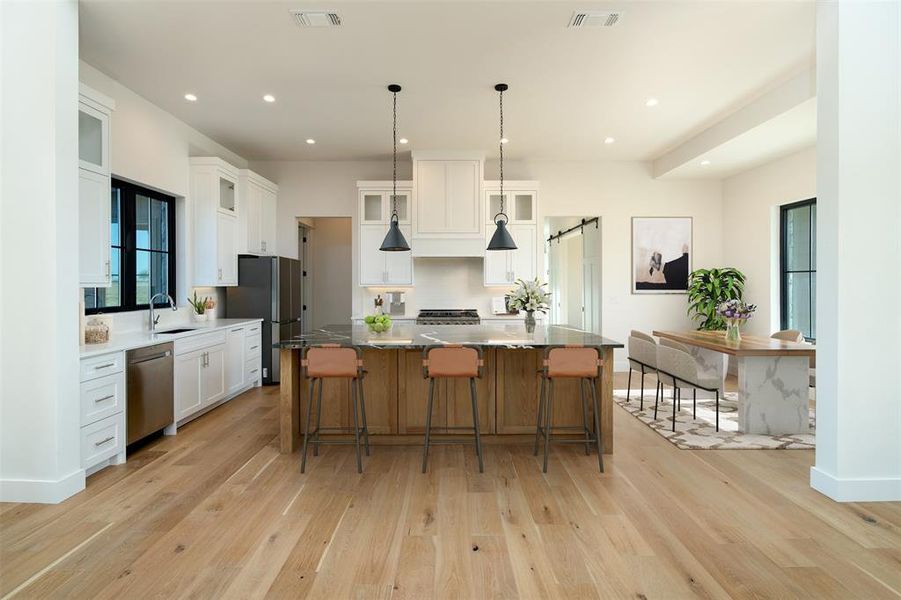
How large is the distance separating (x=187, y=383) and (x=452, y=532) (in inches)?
122

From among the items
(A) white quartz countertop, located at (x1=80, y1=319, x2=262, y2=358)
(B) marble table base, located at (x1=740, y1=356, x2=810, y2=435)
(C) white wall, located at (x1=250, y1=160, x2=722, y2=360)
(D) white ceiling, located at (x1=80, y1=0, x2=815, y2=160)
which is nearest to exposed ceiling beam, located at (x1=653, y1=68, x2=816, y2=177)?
(D) white ceiling, located at (x1=80, y1=0, x2=815, y2=160)

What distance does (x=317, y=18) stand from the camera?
10.8ft

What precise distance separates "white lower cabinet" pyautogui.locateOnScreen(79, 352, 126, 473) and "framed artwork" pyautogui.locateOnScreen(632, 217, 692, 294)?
20.9 ft

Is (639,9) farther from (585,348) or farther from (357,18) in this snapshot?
(585,348)

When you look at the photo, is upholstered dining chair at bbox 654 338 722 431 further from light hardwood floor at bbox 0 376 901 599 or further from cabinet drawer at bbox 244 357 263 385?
cabinet drawer at bbox 244 357 263 385

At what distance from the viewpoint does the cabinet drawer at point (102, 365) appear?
312 cm

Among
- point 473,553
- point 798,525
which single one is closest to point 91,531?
point 473,553

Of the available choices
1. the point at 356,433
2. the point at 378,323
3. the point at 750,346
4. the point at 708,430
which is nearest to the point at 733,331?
the point at 750,346

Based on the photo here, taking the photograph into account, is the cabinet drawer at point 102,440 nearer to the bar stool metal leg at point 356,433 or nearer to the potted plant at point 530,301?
the bar stool metal leg at point 356,433

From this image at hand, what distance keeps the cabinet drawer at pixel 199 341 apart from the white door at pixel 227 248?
2.81ft

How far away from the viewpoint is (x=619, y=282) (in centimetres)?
718

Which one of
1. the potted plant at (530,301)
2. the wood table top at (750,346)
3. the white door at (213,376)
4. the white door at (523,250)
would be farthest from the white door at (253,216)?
the wood table top at (750,346)

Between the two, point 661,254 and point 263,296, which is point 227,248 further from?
point 661,254

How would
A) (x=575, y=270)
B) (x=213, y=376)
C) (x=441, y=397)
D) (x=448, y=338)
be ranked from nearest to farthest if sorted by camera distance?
1. (x=448, y=338)
2. (x=441, y=397)
3. (x=213, y=376)
4. (x=575, y=270)
